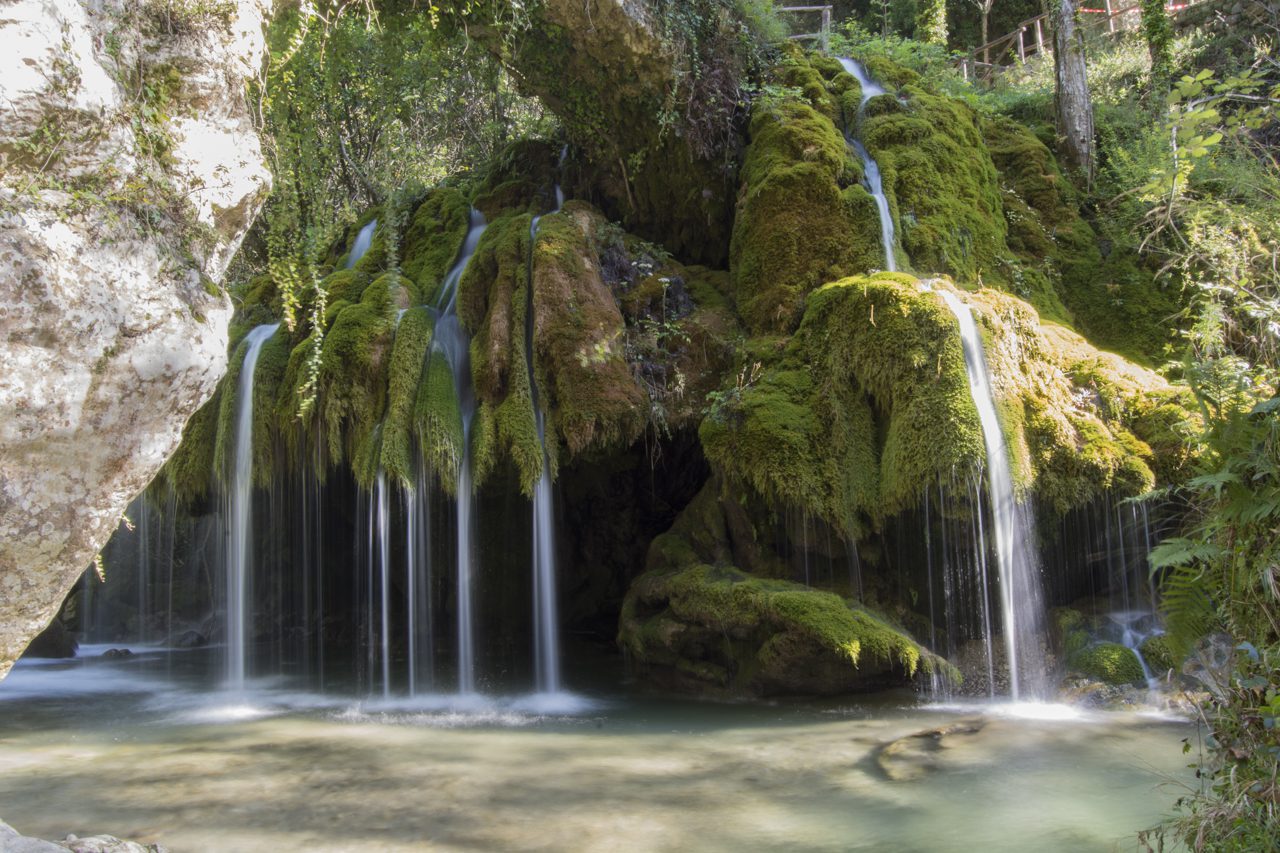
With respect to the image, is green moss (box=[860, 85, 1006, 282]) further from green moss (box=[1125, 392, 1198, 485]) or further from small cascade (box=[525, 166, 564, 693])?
small cascade (box=[525, 166, 564, 693])

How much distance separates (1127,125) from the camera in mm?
13211

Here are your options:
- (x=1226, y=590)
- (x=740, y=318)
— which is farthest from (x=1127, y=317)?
(x=1226, y=590)

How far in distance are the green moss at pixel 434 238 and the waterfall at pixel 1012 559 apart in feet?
19.7

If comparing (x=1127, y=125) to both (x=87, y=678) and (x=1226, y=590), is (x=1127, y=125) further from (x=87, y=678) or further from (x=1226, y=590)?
(x=87, y=678)

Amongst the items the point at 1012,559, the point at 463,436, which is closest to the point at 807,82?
the point at 463,436

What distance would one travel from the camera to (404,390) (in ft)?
28.9

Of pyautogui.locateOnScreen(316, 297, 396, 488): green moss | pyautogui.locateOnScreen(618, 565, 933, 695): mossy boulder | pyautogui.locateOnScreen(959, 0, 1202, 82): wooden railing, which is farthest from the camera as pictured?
pyautogui.locateOnScreen(959, 0, 1202, 82): wooden railing

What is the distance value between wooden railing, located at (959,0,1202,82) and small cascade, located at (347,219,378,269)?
1188cm

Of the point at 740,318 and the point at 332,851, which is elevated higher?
the point at 740,318

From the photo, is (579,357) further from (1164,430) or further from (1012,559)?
(1164,430)

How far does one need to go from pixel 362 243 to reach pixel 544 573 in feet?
20.0

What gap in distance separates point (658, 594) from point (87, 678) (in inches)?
275

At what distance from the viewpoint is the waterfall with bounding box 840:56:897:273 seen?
30.9ft

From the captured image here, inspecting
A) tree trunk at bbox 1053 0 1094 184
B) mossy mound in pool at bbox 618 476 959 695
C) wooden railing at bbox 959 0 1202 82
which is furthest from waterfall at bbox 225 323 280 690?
wooden railing at bbox 959 0 1202 82
